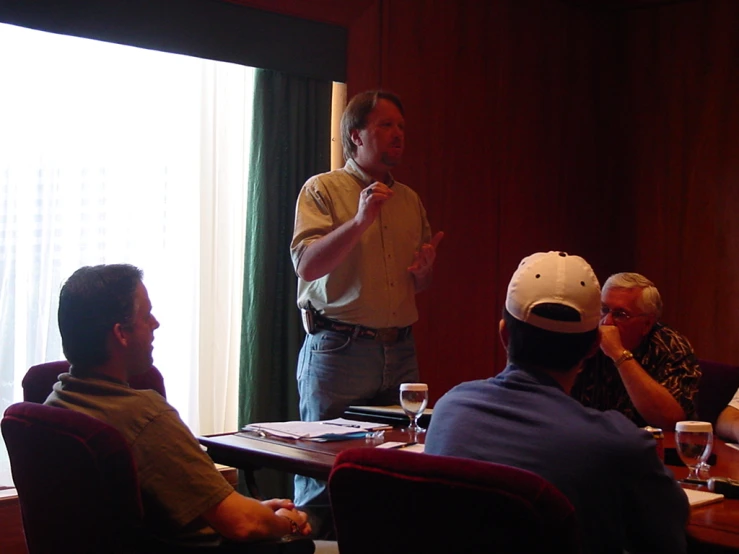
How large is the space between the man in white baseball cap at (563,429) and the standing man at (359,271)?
57.0 inches

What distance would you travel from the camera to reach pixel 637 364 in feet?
8.71

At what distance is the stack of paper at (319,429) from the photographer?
2.41 m

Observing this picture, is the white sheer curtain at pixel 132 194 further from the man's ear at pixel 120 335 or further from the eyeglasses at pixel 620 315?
the eyeglasses at pixel 620 315

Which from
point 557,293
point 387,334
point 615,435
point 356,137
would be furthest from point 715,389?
point 615,435

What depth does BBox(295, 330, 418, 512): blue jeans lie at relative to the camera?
122 inches

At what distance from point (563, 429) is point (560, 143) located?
427 centimetres

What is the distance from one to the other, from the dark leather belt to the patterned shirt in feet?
→ 2.30

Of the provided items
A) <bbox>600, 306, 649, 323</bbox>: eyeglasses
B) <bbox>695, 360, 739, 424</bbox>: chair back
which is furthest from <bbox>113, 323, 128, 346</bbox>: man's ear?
<bbox>695, 360, 739, 424</bbox>: chair back

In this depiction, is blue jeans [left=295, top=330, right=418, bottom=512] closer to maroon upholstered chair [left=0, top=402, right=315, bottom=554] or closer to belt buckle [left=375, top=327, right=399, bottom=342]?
belt buckle [left=375, top=327, right=399, bottom=342]

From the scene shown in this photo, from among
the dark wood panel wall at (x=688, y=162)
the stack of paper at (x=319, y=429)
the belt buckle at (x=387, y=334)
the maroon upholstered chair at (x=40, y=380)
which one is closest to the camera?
the stack of paper at (x=319, y=429)

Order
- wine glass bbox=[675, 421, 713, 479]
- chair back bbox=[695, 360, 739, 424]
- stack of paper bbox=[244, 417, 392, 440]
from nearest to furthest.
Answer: wine glass bbox=[675, 421, 713, 479] → stack of paper bbox=[244, 417, 392, 440] → chair back bbox=[695, 360, 739, 424]

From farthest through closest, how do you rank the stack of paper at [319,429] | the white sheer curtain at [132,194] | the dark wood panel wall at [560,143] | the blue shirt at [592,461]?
the dark wood panel wall at [560,143] < the white sheer curtain at [132,194] < the stack of paper at [319,429] < the blue shirt at [592,461]

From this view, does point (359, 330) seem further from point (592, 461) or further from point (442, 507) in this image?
point (442, 507)

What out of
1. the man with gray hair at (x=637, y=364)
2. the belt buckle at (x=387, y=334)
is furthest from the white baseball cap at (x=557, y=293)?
the belt buckle at (x=387, y=334)
